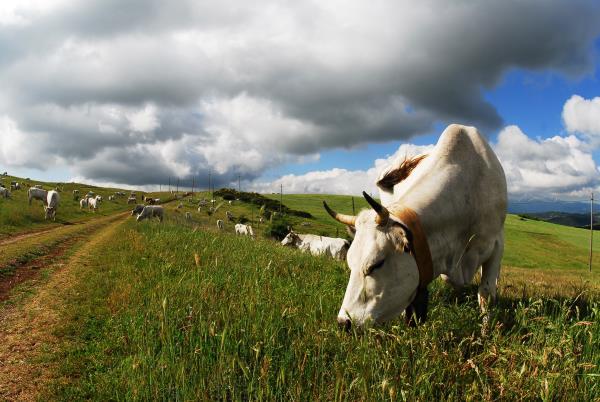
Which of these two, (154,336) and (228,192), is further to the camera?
(228,192)

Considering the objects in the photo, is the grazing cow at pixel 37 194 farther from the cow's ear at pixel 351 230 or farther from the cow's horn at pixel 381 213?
the cow's horn at pixel 381 213

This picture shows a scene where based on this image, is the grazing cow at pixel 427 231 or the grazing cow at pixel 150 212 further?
the grazing cow at pixel 150 212

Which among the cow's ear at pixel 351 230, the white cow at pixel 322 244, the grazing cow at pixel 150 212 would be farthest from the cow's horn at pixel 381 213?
the grazing cow at pixel 150 212

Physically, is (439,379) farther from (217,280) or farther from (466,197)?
(217,280)

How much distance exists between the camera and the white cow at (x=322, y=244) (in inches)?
1035

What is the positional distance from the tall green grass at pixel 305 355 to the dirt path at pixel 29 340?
0.82 feet

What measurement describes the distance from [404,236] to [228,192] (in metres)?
93.9

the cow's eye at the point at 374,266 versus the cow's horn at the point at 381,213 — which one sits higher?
the cow's horn at the point at 381,213

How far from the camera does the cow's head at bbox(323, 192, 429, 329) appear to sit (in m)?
4.17

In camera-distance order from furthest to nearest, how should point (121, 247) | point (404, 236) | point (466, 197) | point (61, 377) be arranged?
point (121, 247) < point (466, 197) < point (61, 377) < point (404, 236)

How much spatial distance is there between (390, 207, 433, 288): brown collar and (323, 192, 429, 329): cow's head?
63mm

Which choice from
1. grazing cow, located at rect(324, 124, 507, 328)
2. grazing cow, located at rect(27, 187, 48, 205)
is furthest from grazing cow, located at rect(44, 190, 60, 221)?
grazing cow, located at rect(324, 124, 507, 328)

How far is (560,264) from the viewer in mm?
60000

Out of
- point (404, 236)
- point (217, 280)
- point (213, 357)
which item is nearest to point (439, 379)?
point (404, 236)
